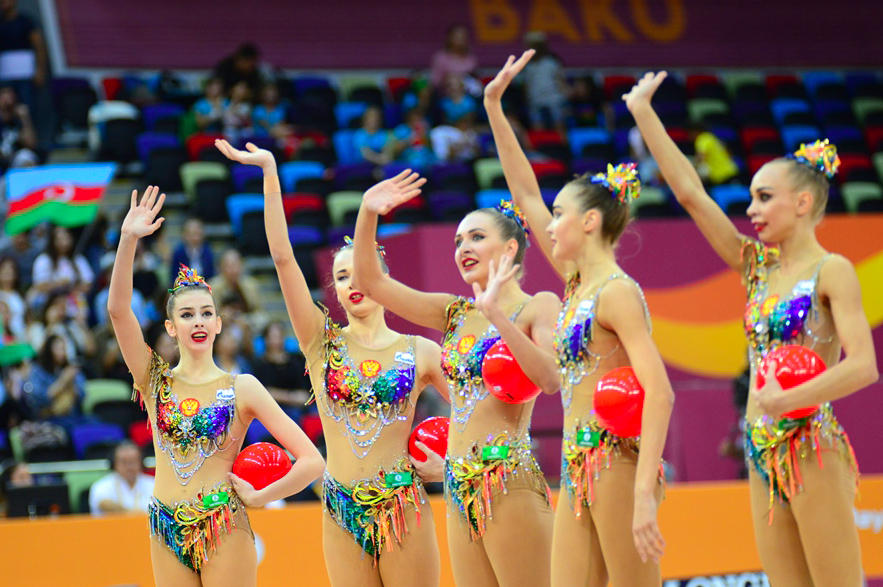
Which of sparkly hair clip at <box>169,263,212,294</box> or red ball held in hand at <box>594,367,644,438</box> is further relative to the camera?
sparkly hair clip at <box>169,263,212,294</box>

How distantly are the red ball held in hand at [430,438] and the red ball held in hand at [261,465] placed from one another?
0.44 m

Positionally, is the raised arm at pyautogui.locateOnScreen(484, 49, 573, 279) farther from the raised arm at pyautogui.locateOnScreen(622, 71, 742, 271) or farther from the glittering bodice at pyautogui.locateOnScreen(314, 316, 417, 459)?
the glittering bodice at pyautogui.locateOnScreen(314, 316, 417, 459)

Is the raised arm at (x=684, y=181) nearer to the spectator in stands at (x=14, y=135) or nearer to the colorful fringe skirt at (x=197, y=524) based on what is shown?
the colorful fringe skirt at (x=197, y=524)

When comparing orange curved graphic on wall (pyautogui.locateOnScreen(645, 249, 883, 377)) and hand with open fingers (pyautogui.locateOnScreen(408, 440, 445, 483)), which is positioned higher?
orange curved graphic on wall (pyautogui.locateOnScreen(645, 249, 883, 377))

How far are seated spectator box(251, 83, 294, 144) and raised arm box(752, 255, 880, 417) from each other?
27.3 ft

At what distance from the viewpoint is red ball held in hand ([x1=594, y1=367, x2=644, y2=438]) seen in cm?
311

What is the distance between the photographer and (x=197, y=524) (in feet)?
12.7

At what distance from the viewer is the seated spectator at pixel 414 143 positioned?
35.7 ft

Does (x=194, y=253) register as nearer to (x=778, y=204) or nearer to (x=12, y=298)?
(x=12, y=298)

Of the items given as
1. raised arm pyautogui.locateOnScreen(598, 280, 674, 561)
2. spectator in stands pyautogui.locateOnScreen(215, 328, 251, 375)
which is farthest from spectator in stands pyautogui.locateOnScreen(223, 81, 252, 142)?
raised arm pyautogui.locateOnScreen(598, 280, 674, 561)

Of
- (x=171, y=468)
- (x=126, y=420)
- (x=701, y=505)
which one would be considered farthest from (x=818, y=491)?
(x=126, y=420)

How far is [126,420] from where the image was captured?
7969 mm

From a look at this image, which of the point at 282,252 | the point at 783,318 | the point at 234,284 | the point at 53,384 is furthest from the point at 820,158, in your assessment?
the point at 234,284

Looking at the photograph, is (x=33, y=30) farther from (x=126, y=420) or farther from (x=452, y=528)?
(x=452, y=528)
